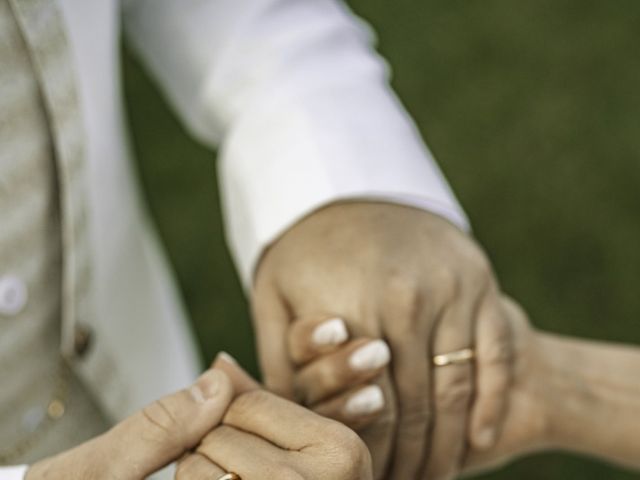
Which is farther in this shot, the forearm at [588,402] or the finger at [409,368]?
the forearm at [588,402]

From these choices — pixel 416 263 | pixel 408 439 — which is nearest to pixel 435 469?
pixel 408 439

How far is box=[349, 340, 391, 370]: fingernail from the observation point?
813mm

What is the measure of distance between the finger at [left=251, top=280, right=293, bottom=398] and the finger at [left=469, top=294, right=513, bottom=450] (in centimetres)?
20

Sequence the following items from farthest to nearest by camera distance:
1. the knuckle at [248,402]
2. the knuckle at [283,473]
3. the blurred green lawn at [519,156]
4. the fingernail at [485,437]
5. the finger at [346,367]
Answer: the blurred green lawn at [519,156] < the fingernail at [485,437] < the finger at [346,367] < the knuckle at [248,402] < the knuckle at [283,473]

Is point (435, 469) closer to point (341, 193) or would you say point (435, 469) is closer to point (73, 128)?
point (341, 193)

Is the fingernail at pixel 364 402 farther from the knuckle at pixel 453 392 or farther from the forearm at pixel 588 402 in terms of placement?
the forearm at pixel 588 402

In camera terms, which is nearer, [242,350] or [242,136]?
[242,136]

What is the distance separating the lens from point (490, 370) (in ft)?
2.95

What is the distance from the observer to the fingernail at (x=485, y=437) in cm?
92

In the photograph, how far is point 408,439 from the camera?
86 cm

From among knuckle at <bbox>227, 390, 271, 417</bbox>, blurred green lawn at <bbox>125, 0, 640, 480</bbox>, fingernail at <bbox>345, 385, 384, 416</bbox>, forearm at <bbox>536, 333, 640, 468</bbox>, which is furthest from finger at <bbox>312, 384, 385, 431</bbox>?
blurred green lawn at <bbox>125, 0, 640, 480</bbox>

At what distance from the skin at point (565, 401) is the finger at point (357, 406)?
18cm

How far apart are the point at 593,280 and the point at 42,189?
1.55 m

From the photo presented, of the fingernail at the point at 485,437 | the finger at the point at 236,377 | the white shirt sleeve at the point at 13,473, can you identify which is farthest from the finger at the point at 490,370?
the white shirt sleeve at the point at 13,473
